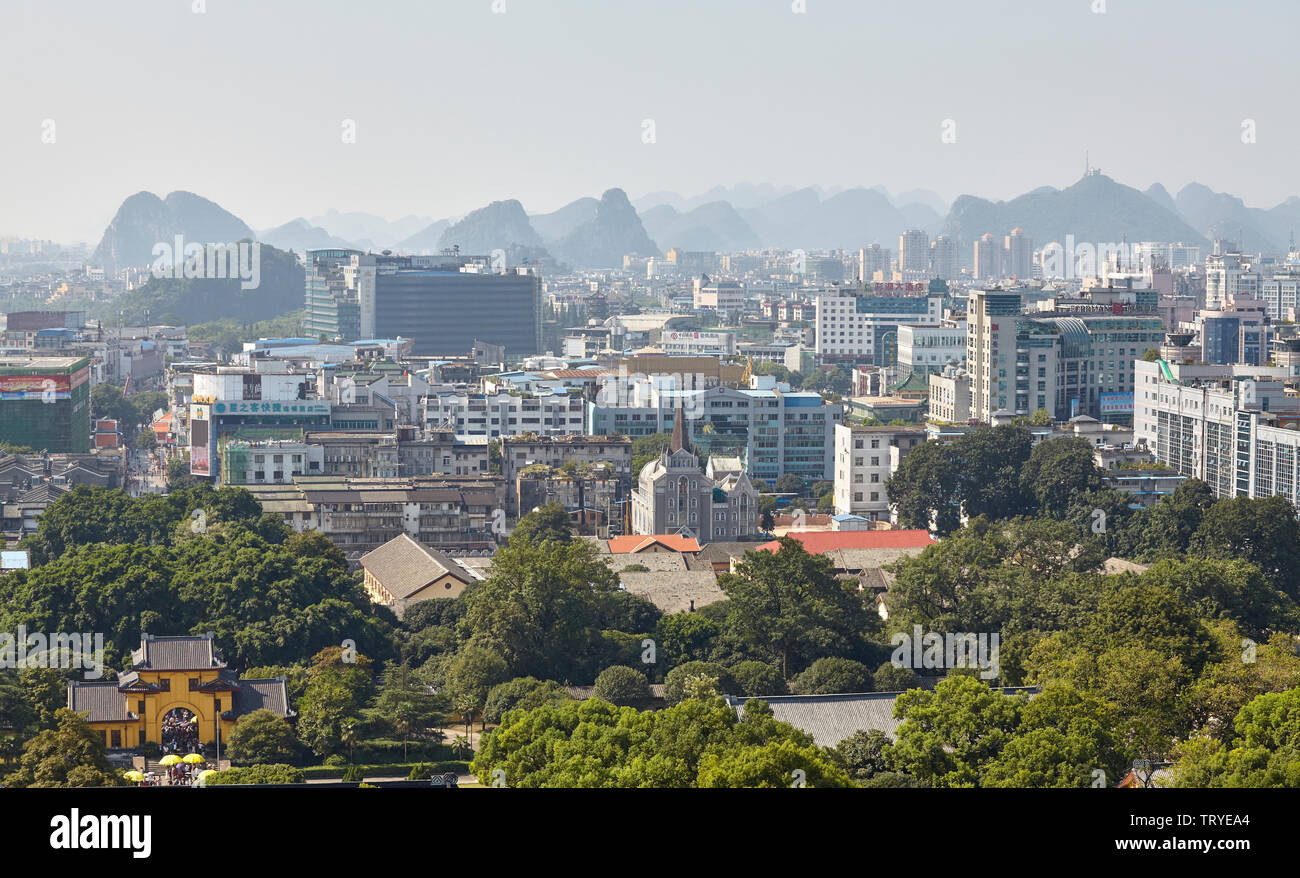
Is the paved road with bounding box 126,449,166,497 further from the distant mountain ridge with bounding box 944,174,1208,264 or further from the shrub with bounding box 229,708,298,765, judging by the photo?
the distant mountain ridge with bounding box 944,174,1208,264

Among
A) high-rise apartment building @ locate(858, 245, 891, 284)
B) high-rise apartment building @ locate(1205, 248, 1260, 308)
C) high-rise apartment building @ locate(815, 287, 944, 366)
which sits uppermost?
high-rise apartment building @ locate(858, 245, 891, 284)

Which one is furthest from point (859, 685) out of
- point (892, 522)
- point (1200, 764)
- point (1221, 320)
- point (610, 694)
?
point (1221, 320)

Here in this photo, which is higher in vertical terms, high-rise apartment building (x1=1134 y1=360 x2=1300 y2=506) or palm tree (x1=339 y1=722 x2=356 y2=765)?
high-rise apartment building (x1=1134 y1=360 x2=1300 y2=506)

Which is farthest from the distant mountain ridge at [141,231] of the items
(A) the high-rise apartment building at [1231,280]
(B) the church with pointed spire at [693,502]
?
(B) the church with pointed spire at [693,502]

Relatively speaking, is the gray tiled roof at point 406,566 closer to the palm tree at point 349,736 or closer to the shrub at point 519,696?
the shrub at point 519,696

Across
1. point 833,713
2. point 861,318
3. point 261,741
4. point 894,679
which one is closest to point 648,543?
point 894,679

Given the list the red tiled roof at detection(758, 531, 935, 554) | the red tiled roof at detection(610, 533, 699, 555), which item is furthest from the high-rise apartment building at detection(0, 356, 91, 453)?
the red tiled roof at detection(758, 531, 935, 554)

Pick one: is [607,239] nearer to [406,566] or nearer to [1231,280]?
[1231,280]
